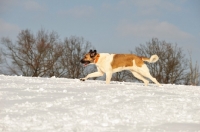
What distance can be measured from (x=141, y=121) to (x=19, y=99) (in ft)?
8.67

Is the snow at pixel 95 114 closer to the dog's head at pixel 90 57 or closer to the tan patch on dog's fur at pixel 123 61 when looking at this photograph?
the tan patch on dog's fur at pixel 123 61

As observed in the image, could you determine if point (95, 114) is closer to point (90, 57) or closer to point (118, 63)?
point (118, 63)

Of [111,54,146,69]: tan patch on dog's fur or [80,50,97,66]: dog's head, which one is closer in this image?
[111,54,146,69]: tan patch on dog's fur

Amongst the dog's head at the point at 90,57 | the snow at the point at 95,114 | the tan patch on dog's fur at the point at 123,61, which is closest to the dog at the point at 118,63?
the tan patch on dog's fur at the point at 123,61

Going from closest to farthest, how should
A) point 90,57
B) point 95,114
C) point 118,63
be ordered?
point 95,114, point 118,63, point 90,57

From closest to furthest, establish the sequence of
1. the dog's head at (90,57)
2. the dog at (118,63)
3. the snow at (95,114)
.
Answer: the snow at (95,114) < the dog at (118,63) < the dog's head at (90,57)

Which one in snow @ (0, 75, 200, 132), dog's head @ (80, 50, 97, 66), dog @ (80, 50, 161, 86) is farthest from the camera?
dog's head @ (80, 50, 97, 66)

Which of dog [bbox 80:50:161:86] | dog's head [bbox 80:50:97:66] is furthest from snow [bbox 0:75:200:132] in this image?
dog's head [bbox 80:50:97:66]

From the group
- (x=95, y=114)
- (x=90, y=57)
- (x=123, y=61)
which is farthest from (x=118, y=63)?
(x=95, y=114)

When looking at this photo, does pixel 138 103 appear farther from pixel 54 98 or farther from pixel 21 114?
Answer: pixel 21 114

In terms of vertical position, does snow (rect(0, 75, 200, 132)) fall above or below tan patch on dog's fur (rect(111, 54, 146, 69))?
below

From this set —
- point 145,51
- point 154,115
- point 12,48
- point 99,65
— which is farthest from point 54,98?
point 145,51

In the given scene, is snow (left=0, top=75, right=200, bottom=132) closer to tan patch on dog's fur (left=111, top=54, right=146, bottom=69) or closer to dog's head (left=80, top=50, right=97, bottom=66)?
tan patch on dog's fur (left=111, top=54, right=146, bottom=69)

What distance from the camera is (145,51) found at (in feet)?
142
